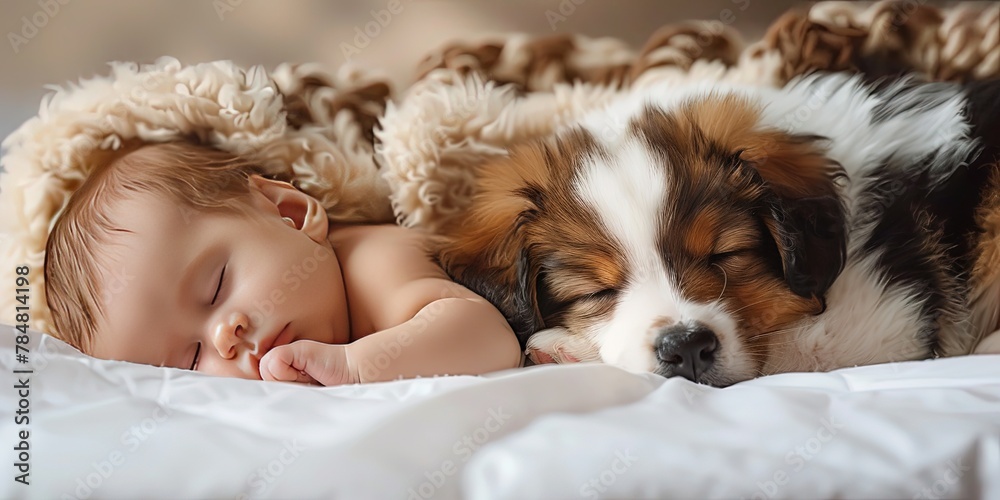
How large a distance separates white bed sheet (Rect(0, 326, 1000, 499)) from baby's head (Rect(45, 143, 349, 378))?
34 cm

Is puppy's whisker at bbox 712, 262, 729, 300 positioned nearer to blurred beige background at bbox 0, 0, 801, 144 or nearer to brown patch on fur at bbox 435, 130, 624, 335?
brown patch on fur at bbox 435, 130, 624, 335

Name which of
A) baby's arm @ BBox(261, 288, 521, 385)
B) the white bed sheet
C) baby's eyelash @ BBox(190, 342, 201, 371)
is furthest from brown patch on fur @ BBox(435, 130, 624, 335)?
baby's eyelash @ BBox(190, 342, 201, 371)

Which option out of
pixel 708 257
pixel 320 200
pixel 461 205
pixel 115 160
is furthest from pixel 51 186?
pixel 708 257

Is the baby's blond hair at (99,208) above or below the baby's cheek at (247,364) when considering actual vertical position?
above

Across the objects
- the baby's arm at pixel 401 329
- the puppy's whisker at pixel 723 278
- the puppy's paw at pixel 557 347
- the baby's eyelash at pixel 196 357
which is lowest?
the puppy's paw at pixel 557 347

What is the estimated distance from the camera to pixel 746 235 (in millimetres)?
1347

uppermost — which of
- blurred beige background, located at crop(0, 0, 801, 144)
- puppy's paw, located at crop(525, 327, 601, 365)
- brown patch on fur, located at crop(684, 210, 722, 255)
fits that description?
blurred beige background, located at crop(0, 0, 801, 144)

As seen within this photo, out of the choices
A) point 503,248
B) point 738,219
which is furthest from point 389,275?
point 738,219

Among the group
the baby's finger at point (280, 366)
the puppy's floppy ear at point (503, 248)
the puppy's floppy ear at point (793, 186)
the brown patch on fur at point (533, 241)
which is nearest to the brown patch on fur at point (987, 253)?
the puppy's floppy ear at point (793, 186)

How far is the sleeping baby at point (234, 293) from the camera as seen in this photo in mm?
1295

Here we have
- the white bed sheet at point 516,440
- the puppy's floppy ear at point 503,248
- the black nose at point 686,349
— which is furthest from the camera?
the puppy's floppy ear at point 503,248

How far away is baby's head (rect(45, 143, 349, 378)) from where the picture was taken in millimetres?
1380

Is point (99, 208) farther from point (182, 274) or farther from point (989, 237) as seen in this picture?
point (989, 237)

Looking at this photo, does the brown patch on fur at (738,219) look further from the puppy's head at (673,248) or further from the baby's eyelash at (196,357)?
the baby's eyelash at (196,357)
